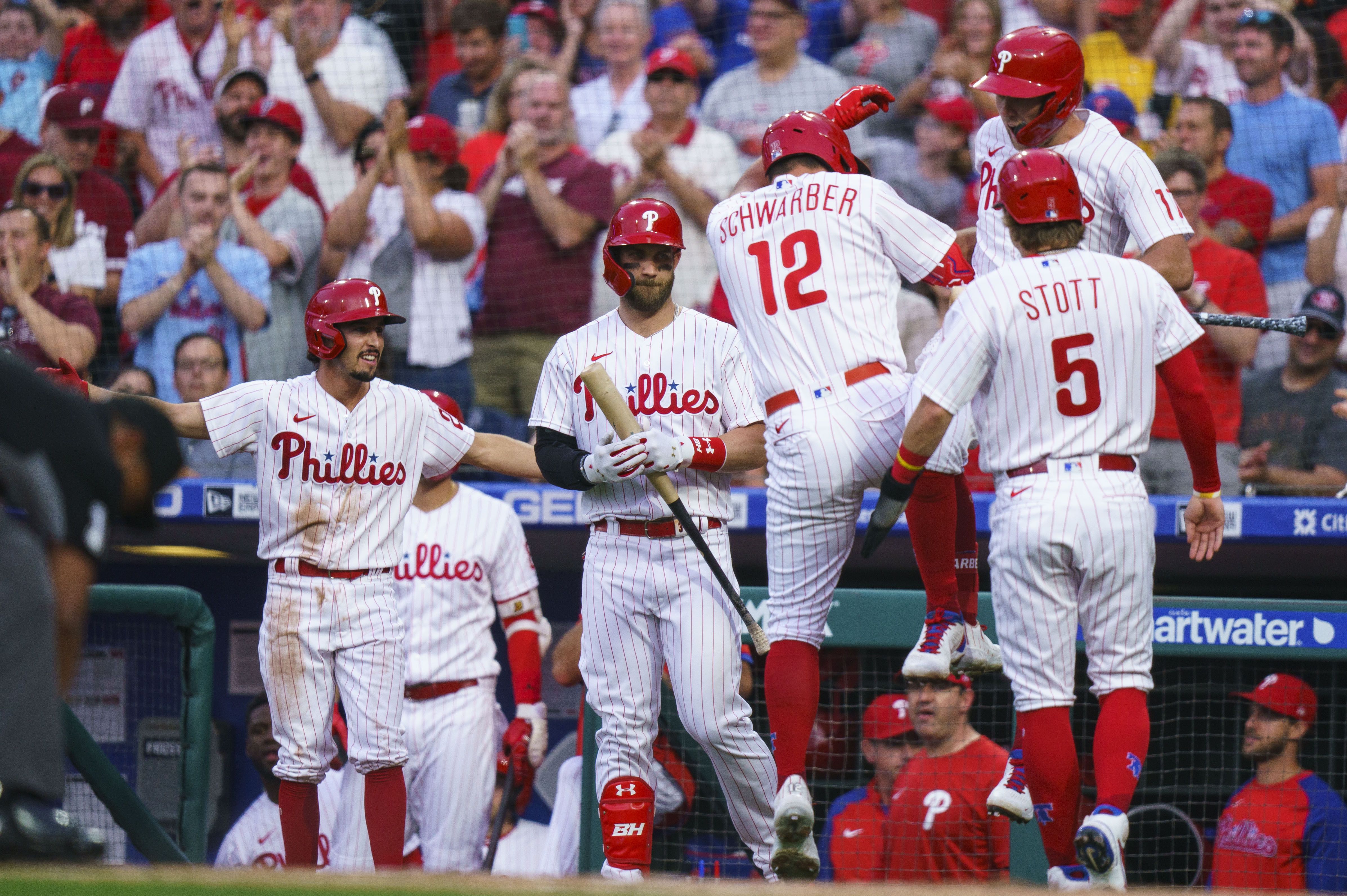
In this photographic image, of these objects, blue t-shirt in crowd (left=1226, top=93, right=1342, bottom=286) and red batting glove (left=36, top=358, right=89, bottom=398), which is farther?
blue t-shirt in crowd (left=1226, top=93, right=1342, bottom=286)

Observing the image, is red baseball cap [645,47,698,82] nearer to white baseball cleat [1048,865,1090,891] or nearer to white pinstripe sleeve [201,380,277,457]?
white pinstripe sleeve [201,380,277,457]

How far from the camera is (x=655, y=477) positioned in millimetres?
4219

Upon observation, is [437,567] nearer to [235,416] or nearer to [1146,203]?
[235,416]

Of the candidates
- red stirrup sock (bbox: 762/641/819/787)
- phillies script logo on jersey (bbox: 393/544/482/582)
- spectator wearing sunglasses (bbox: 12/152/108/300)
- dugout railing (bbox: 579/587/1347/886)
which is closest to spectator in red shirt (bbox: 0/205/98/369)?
spectator wearing sunglasses (bbox: 12/152/108/300)

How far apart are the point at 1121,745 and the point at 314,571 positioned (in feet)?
8.43

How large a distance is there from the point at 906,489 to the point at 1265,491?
3.00 m

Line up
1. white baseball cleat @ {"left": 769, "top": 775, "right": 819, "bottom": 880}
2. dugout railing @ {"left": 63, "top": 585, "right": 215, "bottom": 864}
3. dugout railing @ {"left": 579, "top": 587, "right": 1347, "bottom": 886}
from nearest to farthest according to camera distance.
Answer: white baseball cleat @ {"left": 769, "top": 775, "right": 819, "bottom": 880} → dugout railing @ {"left": 579, "top": 587, "right": 1347, "bottom": 886} → dugout railing @ {"left": 63, "top": 585, "right": 215, "bottom": 864}

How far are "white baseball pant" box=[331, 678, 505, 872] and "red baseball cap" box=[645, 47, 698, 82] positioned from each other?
326 centimetres

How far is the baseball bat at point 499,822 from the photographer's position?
594 cm

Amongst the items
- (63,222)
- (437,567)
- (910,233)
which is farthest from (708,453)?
(63,222)

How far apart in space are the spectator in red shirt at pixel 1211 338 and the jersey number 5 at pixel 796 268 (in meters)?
2.65

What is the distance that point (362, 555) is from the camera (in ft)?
15.7

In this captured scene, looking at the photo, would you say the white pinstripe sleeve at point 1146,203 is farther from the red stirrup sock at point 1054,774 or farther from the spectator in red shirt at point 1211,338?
the spectator in red shirt at point 1211,338

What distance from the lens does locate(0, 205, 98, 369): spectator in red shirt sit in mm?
7328
